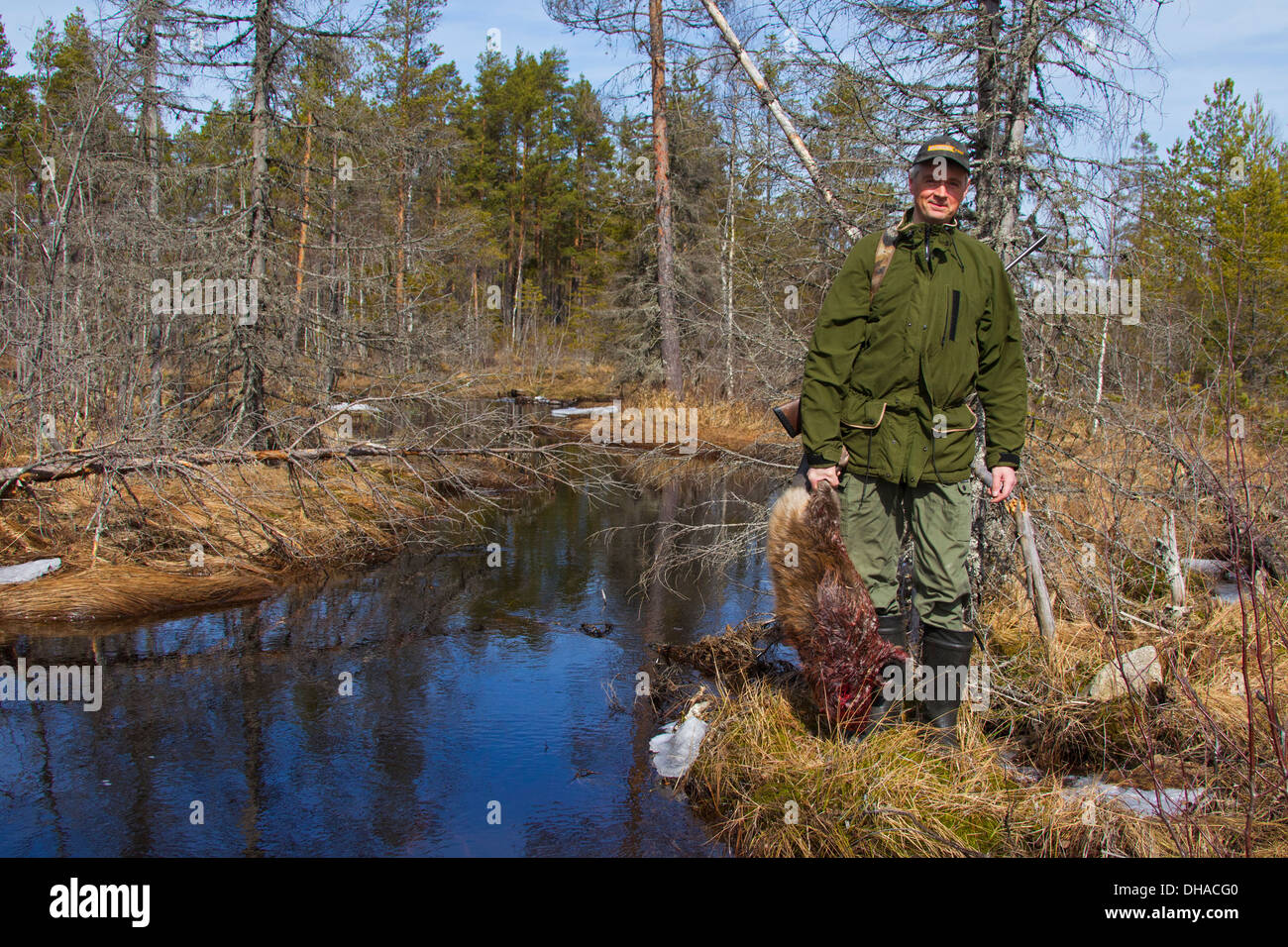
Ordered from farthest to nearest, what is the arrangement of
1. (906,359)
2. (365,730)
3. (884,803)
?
(365,730)
(906,359)
(884,803)

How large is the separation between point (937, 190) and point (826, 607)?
5.81ft

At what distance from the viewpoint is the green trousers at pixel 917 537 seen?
3.67m

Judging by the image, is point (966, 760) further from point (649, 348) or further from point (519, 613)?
point (649, 348)

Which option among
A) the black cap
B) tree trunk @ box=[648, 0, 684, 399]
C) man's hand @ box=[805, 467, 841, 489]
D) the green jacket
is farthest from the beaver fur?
tree trunk @ box=[648, 0, 684, 399]

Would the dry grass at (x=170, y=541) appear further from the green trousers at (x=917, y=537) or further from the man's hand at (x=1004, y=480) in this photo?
the man's hand at (x=1004, y=480)

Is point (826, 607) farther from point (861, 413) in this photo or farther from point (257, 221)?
point (257, 221)

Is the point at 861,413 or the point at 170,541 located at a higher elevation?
the point at 861,413

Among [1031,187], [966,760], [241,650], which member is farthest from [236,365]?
[966,760]

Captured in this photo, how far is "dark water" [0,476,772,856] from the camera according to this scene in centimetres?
383

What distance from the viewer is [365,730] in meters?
4.96

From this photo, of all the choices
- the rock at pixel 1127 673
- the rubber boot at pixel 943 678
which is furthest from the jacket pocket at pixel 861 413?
the rock at pixel 1127 673

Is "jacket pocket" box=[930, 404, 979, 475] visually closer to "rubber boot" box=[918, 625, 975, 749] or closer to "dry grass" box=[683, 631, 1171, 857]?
"rubber boot" box=[918, 625, 975, 749]

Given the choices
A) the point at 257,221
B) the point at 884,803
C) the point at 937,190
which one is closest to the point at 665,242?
the point at 257,221

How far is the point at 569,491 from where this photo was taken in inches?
543
